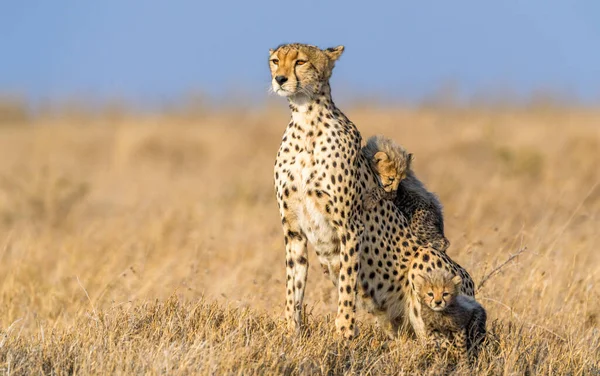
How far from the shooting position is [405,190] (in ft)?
16.3

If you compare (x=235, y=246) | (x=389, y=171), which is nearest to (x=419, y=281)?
(x=389, y=171)

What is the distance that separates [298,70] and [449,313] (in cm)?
120

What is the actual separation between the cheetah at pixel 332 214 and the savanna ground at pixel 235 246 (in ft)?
0.60

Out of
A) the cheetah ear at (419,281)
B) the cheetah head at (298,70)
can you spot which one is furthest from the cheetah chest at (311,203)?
the cheetah ear at (419,281)

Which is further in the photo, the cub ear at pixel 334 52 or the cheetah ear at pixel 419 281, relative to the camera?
the cub ear at pixel 334 52

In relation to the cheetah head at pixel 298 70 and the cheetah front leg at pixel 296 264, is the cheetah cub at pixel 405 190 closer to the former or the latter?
the cheetah front leg at pixel 296 264

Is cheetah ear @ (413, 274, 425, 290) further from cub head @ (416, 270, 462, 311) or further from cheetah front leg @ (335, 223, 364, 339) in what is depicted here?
cheetah front leg @ (335, 223, 364, 339)

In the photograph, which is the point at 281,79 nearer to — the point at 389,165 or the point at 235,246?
the point at 389,165

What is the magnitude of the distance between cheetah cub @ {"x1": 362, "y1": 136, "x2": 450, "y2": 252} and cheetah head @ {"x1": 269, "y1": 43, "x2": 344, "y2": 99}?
0.56 meters

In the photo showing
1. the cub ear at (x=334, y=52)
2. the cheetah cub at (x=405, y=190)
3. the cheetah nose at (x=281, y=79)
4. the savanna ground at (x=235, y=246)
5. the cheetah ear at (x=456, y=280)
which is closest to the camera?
the savanna ground at (x=235, y=246)

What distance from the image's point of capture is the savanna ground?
13.2ft

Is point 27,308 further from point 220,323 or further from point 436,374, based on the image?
point 436,374

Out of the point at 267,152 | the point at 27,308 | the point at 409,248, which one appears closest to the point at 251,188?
the point at 267,152

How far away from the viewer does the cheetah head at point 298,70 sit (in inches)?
168
